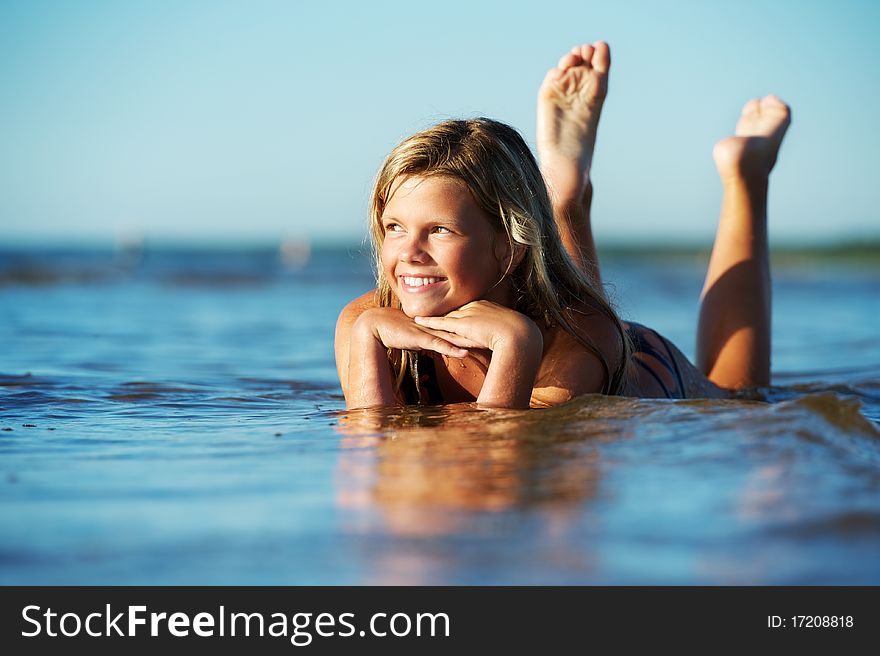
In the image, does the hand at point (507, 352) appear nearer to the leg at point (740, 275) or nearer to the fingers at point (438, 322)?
the fingers at point (438, 322)

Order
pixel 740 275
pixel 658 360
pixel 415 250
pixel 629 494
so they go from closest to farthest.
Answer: pixel 629 494, pixel 415 250, pixel 658 360, pixel 740 275

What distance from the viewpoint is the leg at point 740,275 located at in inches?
183

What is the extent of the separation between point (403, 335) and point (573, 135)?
1934mm

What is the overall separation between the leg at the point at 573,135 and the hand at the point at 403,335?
1.33m

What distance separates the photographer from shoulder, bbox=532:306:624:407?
Answer: 131 inches

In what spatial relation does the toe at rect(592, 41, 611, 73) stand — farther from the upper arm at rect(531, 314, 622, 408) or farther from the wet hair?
the upper arm at rect(531, 314, 622, 408)

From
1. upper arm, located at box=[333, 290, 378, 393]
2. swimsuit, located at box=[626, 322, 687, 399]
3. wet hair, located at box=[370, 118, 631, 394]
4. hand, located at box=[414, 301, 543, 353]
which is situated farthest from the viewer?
swimsuit, located at box=[626, 322, 687, 399]

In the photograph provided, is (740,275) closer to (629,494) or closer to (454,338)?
(454,338)

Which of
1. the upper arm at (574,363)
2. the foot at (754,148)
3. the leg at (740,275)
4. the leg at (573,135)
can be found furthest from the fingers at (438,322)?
the foot at (754,148)

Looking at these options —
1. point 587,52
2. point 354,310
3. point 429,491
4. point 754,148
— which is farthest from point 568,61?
point 429,491

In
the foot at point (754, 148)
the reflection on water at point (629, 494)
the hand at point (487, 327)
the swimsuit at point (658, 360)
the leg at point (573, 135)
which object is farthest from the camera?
the foot at point (754, 148)

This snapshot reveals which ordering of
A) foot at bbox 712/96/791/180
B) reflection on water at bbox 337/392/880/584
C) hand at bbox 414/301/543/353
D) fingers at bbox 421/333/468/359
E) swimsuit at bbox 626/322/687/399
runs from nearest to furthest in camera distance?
reflection on water at bbox 337/392/880/584 → hand at bbox 414/301/543/353 → fingers at bbox 421/333/468/359 → swimsuit at bbox 626/322/687/399 → foot at bbox 712/96/791/180

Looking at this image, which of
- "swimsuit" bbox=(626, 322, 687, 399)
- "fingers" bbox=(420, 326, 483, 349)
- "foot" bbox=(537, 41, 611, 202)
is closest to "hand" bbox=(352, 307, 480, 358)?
"fingers" bbox=(420, 326, 483, 349)

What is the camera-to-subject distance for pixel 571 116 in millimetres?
4863
